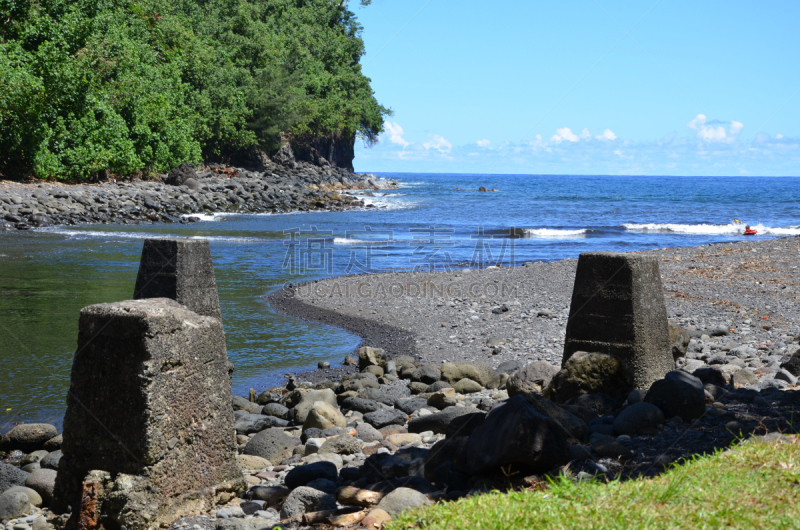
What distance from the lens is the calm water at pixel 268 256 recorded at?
963cm

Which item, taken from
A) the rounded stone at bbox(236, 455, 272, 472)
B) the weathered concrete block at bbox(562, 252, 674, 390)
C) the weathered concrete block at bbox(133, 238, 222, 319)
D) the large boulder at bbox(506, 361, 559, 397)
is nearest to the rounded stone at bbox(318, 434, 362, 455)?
the rounded stone at bbox(236, 455, 272, 472)

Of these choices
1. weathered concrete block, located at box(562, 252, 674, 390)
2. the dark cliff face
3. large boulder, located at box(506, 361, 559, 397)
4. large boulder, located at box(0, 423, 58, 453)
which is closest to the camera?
large boulder, located at box(0, 423, 58, 453)

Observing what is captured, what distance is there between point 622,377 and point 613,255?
3.97ft

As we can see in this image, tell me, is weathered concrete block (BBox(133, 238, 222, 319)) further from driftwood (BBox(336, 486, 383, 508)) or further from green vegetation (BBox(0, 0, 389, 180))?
green vegetation (BBox(0, 0, 389, 180))

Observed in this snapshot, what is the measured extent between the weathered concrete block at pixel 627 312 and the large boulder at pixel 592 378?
0.36 ft

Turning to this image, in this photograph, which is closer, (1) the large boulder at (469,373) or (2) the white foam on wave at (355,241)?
(1) the large boulder at (469,373)

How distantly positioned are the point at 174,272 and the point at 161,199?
3140cm

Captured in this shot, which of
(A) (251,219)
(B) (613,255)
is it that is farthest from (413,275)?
(A) (251,219)

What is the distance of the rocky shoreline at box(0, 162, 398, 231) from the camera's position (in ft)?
93.5

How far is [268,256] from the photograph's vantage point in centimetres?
2209

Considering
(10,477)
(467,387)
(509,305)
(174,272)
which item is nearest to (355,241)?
(509,305)

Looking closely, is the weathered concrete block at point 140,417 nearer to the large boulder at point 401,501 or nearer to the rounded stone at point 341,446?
the large boulder at point 401,501

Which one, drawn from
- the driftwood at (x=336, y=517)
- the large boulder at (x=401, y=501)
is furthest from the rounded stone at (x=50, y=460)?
the large boulder at (x=401, y=501)

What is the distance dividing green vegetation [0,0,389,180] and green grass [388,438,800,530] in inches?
1295
